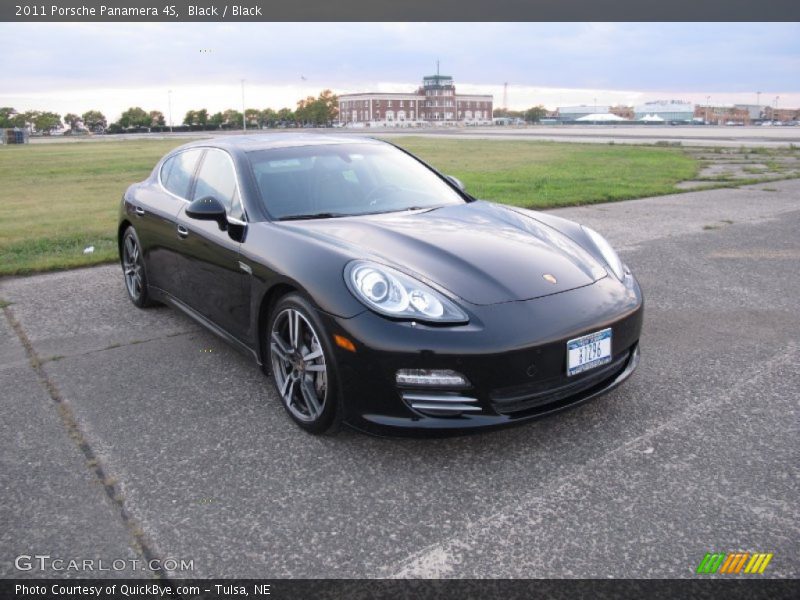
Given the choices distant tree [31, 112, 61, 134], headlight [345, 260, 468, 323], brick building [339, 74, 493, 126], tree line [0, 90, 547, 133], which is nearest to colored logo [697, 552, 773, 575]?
headlight [345, 260, 468, 323]

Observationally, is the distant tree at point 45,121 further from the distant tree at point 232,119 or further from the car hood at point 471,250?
the car hood at point 471,250

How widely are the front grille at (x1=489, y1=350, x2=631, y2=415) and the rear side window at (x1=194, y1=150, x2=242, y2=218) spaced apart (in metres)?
1.92

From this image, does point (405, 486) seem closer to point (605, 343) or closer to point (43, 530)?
point (605, 343)

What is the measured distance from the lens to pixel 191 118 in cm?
Answer: 13025

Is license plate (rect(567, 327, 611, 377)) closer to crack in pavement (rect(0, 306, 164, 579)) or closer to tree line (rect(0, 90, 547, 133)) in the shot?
crack in pavement (rect(0, 306, 164, 579))

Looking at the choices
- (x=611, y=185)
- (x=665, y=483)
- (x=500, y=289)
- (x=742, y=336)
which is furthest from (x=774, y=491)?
(x=611, y=185)

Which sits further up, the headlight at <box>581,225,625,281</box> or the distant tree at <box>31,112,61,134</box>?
the distant tree at <box>31,112,61,134</box>

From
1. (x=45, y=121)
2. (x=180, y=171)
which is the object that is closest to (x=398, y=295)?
(x=180, y=171)

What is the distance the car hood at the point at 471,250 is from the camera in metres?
3.24

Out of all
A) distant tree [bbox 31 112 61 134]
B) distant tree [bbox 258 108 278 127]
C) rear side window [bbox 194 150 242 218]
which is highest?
distant tree [bbox 258 108 278 127]

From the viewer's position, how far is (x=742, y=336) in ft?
15.4

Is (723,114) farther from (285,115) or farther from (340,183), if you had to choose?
(340,183)

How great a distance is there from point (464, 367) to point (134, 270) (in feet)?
11.8

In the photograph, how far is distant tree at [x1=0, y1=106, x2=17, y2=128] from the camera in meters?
123
